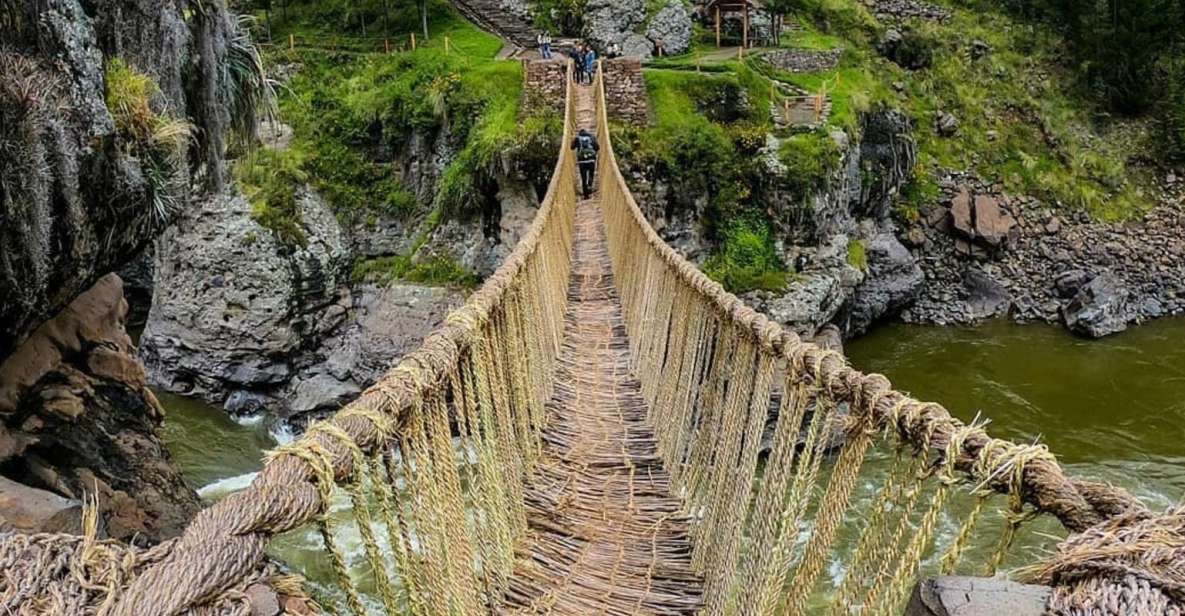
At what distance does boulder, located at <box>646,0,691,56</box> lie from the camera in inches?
597

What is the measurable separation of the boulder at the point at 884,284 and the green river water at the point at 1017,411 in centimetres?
36

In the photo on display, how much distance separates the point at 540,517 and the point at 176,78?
337 cm

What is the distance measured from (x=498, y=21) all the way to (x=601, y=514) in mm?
16509

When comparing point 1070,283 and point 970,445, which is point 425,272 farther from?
point 1070,283

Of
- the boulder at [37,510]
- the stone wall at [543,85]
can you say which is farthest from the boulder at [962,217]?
the boulder at [37,510]

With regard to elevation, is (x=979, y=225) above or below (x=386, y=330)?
above

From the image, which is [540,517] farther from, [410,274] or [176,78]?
[410,274]

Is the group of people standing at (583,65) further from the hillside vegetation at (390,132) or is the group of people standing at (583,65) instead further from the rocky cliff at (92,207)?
the rocky cliff at (92,207)

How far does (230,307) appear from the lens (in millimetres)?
11109

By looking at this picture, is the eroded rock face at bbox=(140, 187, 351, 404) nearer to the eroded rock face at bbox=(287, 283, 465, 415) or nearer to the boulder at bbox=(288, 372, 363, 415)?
the eroded rock face at bbox=(287, 283, 465, 415)

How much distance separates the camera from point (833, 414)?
188 cm

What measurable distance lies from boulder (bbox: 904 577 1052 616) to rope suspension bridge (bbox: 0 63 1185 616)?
1.1 inches

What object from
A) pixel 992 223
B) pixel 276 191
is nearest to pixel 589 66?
pixel 276 191

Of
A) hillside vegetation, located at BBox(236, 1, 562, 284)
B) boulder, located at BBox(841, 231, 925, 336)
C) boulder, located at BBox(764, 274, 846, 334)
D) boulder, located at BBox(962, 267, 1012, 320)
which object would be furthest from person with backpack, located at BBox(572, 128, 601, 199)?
boulder, located at BBox(962, 267, 1012, 320)
